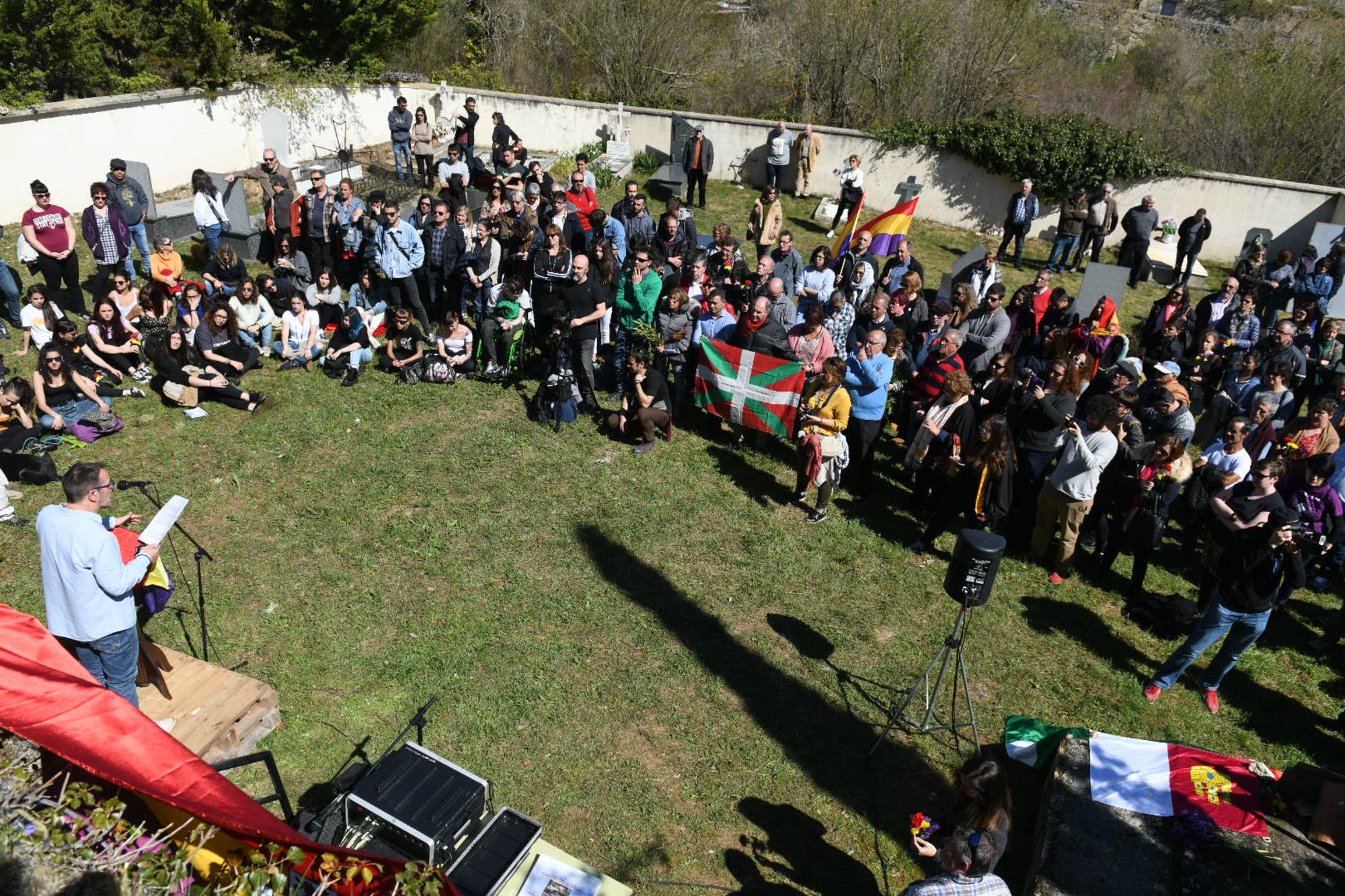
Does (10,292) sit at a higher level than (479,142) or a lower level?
lower

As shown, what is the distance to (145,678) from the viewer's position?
230 inches

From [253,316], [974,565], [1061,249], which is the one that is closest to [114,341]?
[253,316]

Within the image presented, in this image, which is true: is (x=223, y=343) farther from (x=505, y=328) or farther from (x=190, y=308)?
(x=505, y=328)

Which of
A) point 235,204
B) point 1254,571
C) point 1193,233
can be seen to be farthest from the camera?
point 1193,233

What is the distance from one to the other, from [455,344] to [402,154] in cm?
952

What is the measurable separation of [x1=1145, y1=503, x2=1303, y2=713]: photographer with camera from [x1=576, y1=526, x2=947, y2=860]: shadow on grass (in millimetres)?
2221

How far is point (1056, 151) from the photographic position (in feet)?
56.0

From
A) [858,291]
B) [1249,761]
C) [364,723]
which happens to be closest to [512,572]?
[364,723]

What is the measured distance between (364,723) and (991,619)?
496 centimetres

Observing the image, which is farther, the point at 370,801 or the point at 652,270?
the point at 652,270

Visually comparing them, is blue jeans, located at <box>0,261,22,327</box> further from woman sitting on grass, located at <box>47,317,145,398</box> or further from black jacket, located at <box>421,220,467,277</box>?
black jacket, located at <box>421,220,467,277</box>

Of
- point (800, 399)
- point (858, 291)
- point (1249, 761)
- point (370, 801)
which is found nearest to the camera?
point (370, 801)

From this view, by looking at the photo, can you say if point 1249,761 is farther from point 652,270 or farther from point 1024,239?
point 1024,239

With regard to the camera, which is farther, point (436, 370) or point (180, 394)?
point (436, 370)
